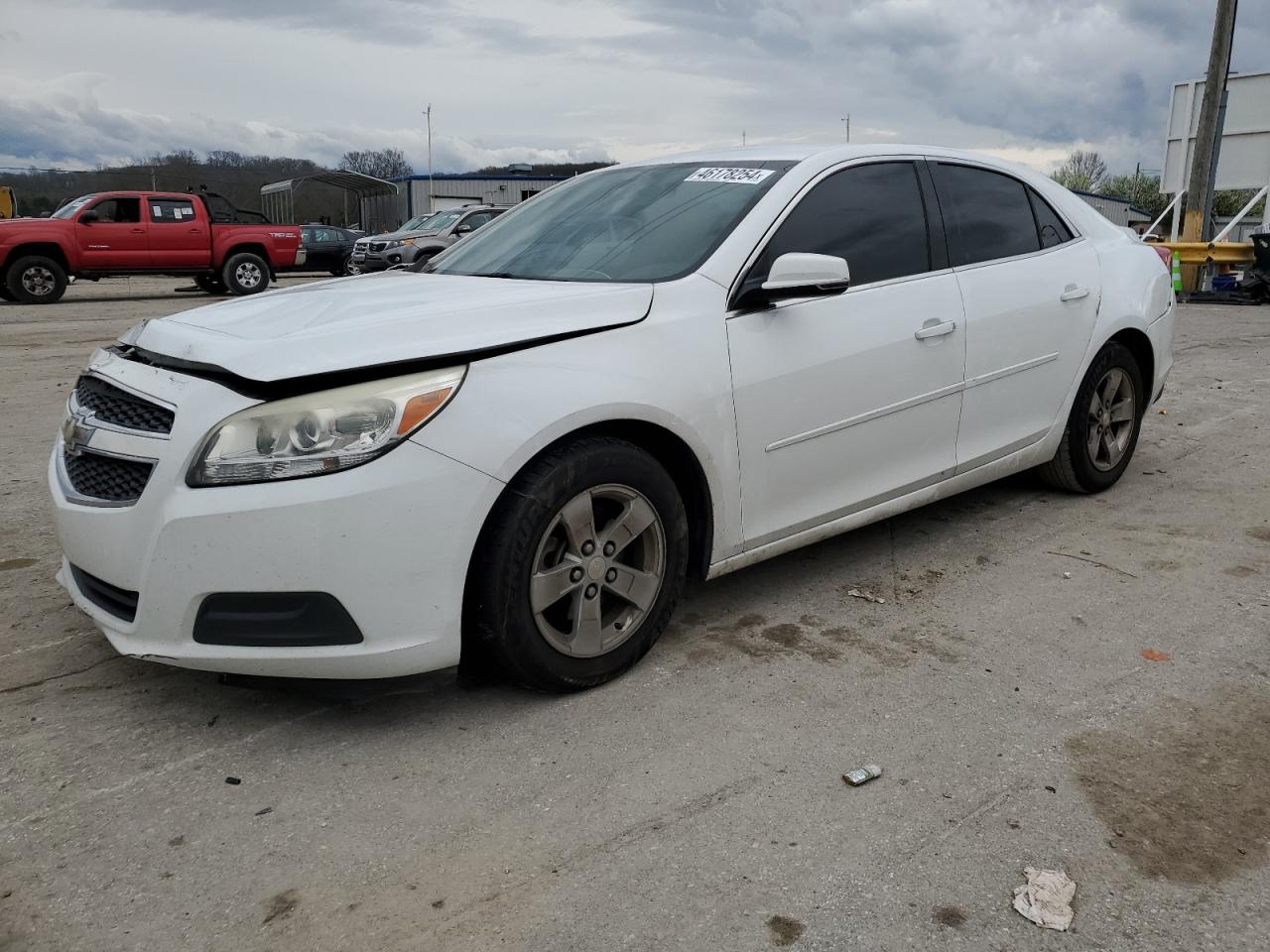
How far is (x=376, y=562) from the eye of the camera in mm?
2650

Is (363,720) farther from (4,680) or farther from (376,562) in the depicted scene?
(4,680)

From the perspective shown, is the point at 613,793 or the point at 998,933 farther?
the point at 613,793

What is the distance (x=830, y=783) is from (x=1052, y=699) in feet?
2.80

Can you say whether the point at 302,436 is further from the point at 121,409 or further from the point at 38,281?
the point at 38,281

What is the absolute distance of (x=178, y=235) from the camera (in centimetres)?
1834

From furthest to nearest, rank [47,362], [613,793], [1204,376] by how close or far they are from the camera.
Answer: [47,362] < [1204,376] < [613,793]

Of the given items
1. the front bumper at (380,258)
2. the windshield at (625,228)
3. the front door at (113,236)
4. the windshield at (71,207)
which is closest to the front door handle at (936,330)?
the windshield at (625,228)

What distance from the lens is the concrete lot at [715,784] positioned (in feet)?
7.13

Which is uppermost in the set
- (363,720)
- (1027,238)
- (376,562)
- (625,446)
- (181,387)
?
(1027,238)

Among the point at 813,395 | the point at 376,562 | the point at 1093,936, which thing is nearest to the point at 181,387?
the point at 376,562

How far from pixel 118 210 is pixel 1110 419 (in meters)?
17.5

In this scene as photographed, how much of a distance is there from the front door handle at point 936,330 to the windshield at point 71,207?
683 inches

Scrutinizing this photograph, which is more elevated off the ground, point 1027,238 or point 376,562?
point 1027,238

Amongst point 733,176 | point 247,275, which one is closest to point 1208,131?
point 247,275
